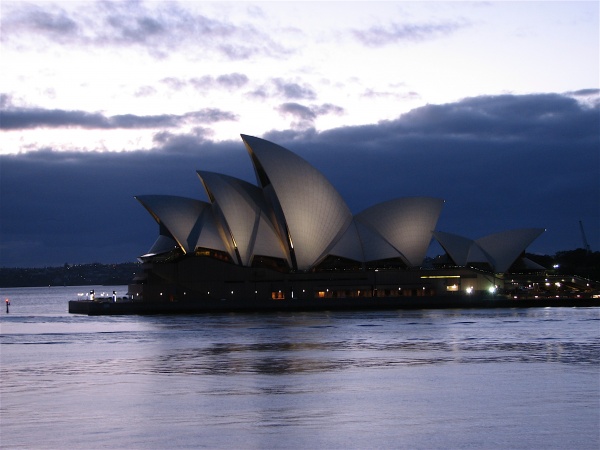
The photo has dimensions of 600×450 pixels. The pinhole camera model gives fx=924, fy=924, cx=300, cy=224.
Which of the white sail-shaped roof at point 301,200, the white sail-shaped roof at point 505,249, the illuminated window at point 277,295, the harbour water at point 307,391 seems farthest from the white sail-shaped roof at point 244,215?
the harbour water at point 307,391

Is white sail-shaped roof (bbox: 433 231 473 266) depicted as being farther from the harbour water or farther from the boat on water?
the harbour water

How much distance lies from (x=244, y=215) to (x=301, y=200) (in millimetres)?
4787

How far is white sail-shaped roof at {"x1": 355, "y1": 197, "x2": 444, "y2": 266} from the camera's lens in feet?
259

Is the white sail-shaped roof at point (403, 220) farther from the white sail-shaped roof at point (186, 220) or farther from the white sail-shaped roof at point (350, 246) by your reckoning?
the white sail-shaped roof at point (186, 220)

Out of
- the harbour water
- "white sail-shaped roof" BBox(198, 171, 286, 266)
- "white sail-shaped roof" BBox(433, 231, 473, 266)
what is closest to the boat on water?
"white sail-shaped roof" BBox(198, 171, 286, 266)

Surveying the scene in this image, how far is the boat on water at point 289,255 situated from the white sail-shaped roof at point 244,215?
0.26 ft

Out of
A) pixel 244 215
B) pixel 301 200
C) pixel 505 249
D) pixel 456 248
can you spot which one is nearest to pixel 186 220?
pixel 244 215

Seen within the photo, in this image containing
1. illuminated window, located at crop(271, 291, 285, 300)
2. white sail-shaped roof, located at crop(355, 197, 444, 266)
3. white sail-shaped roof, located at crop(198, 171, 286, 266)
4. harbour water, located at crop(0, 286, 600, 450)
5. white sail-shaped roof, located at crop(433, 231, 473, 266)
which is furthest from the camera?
white sail-shaped roof, located at crop(433, 231, 473, 266)

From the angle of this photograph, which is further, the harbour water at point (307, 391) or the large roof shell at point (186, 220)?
the large roof shell at point (186, 220)

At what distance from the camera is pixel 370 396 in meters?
22.5

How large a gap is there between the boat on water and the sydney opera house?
0.09m

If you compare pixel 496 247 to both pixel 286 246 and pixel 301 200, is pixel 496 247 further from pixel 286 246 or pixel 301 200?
pixel 301 200

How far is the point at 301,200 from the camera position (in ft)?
235

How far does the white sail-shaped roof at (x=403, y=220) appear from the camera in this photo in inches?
3113
